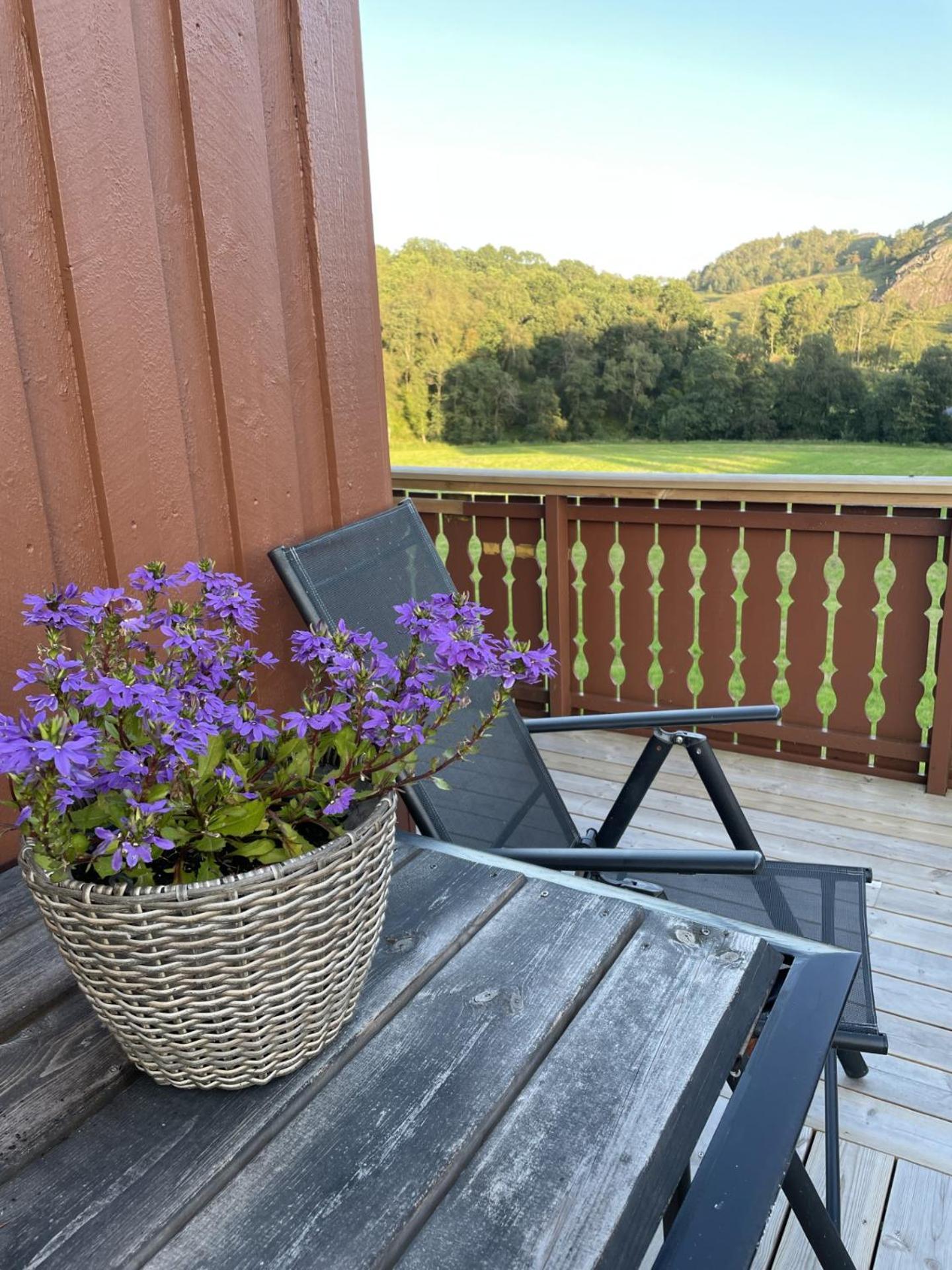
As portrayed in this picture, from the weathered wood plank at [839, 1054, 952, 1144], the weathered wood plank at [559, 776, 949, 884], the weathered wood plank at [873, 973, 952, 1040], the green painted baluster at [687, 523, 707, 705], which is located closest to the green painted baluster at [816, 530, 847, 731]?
the green painted baluster at [687, 523, 707, 705]

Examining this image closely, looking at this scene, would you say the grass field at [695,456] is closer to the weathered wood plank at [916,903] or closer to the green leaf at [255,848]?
the weathered wood plank at [916,903]

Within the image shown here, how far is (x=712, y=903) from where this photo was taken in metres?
1.63

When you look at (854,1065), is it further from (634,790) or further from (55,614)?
(55,614)

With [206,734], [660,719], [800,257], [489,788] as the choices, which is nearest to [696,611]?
[660,719]

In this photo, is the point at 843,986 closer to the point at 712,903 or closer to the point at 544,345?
the point at 712,903

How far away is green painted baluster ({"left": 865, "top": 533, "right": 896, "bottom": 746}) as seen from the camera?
2.73m

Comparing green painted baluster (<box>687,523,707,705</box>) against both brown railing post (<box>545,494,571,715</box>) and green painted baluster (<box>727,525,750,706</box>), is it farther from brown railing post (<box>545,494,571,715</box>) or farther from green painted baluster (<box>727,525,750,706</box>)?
brown railing post (<box>545,494,571,715</box>)

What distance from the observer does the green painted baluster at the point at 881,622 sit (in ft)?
8.95

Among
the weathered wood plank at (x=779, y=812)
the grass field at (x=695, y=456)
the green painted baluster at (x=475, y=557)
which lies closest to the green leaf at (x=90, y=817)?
the weathered wood plank at (x=779, y=812)

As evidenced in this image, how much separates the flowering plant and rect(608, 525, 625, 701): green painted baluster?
91.5 inches

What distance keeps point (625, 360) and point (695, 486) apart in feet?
8.96

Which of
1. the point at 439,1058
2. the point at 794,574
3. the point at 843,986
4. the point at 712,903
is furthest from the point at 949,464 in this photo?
the point at 439,1058

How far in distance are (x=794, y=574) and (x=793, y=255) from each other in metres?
3.52

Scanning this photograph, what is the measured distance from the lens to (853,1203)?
1402mm
